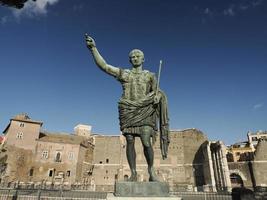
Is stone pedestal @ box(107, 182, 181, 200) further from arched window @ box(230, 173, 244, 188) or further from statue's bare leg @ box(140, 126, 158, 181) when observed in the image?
arched window @ box(230, 173, 244, 188)

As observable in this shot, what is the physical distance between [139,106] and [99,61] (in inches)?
42.2

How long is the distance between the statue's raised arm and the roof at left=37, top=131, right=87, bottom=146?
38.0 meters

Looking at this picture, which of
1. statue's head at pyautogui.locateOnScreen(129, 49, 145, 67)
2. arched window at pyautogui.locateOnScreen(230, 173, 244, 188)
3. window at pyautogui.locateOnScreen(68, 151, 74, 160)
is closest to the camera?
statue's head at pyautogui.locateOnScreen(129, 49, 145, 67)

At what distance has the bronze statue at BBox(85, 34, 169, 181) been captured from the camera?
3525 millimetres

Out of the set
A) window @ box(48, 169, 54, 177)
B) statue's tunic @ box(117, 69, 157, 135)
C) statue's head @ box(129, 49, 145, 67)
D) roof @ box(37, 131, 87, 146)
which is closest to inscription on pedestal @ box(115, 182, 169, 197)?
statue's tunic @ box(117, 69, 157, 135)

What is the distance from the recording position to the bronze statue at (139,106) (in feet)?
11.6

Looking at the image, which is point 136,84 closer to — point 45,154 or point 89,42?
point 89,42

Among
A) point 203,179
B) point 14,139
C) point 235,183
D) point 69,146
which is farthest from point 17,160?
point 235,183

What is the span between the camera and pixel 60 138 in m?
41.3

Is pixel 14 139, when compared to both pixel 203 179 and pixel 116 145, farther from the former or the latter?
pixel 203 179

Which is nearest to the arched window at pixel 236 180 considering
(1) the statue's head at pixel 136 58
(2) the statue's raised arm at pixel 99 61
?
(1) the statue's head at pixel 136 58

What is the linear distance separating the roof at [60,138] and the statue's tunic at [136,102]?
38.2 meters

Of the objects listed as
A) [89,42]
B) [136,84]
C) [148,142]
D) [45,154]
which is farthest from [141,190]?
[45,154]

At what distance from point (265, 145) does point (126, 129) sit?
36.4 meters
